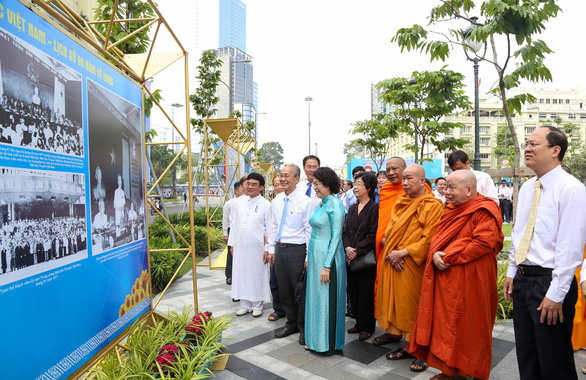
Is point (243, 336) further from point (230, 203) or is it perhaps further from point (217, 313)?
point (230, 203)

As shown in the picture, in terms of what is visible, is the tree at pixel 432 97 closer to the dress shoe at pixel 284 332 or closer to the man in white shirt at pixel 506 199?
the dress shoe at pixel 284 332

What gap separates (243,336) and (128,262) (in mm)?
1623

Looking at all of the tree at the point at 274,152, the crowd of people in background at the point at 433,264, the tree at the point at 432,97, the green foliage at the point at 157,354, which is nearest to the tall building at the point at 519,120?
the tree at the point at 274,152

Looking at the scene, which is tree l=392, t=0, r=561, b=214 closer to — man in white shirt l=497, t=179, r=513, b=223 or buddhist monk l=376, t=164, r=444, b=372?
buddhist monk l=376, t=164, r=444, b=372

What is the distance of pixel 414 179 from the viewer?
11.5ft

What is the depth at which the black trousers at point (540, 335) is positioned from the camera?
236 centimetres

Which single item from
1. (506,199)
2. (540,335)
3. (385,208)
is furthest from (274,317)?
(506,199)

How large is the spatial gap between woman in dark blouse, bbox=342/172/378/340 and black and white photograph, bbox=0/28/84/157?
266 cm

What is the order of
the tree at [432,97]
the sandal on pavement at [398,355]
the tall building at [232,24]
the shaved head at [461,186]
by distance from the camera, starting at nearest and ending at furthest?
the shaved head at [461,186]
the sandal on pavement at [398,355]
the tree at [432,97]
the tall building at [232,24]

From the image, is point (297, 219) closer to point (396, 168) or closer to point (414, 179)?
point (396, 168)

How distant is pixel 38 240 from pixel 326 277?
2.29 m

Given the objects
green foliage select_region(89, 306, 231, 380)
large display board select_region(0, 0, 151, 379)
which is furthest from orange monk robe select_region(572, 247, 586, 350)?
large display board select_region(0, 0, 151, 379)

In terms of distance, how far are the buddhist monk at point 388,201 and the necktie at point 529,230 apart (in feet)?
4.83

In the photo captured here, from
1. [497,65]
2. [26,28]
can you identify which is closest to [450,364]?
[26,28]
